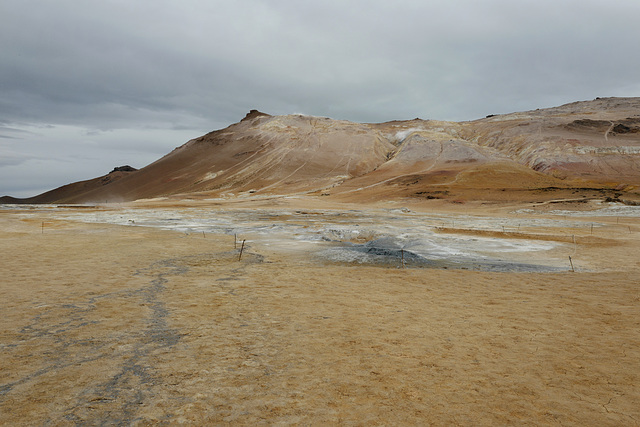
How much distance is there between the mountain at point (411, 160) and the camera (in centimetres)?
7219

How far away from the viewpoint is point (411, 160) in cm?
9975

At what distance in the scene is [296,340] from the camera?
24.4 feet

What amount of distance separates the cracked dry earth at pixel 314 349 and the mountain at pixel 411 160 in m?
50.3

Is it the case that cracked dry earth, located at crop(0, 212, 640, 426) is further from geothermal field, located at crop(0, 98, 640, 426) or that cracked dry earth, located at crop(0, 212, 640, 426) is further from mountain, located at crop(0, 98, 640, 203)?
mountain, located at crop(0, 98, 640, 203)

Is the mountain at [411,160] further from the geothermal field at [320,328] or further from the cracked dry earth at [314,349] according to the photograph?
the cracked dry earth at [314,349]

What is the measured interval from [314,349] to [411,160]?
318ft

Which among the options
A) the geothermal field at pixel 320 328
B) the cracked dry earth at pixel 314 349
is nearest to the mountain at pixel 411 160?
the geothermal field at pixel 320 328

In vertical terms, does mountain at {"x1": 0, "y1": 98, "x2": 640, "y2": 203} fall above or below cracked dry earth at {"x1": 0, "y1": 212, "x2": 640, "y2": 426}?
above

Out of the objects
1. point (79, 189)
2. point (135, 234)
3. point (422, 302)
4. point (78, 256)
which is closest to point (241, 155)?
point (79, 189)

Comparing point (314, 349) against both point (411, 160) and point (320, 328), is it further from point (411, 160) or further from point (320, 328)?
point (411, 160)

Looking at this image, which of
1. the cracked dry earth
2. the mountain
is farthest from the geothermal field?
the mountain

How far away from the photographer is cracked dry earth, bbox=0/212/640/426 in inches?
194

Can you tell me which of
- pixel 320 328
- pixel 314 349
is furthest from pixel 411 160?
pixel 314 349

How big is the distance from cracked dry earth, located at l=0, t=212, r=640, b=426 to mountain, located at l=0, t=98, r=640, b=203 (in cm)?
5032
